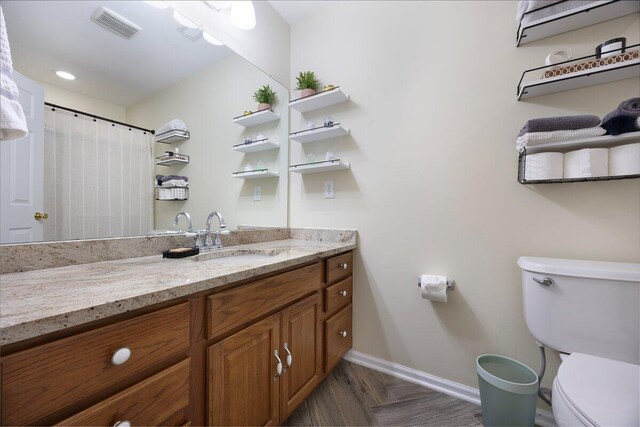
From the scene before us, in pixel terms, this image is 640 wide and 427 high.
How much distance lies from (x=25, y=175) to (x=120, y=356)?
762mm

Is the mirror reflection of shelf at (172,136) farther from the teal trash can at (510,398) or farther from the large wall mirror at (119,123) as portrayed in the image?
the teal trash can at (510,398)

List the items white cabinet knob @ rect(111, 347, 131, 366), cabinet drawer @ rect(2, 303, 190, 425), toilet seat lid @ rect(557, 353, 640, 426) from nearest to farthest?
cabinet drawer @ rect(2, 303, 190, 425) → white cabinet knob @ rect(111, 347, 131, 366) → toilet seat lid @ rect(557, 353, 640, 426)

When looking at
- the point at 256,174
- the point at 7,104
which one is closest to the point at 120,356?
the point at 7,104

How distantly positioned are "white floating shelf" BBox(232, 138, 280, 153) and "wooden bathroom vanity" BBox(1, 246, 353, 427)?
95 centimetres

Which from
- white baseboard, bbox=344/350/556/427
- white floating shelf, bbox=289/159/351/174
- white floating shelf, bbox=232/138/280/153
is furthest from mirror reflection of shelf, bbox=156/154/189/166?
white baseboard, bbox=344/350/556/427

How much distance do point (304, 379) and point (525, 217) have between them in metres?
1.36

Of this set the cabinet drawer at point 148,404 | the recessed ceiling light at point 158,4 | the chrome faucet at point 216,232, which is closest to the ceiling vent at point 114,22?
the recessed ceiling light at point 158,4

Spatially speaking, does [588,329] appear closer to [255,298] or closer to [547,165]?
[547,165]

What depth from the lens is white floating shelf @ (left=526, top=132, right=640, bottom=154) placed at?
0.99 meters

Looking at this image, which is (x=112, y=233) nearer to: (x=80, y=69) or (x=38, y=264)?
(x=38, y=264)

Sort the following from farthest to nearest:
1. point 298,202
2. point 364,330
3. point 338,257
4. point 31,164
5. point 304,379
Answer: point 298,202, point 364,330, point 338,257, point 304,379, point 31,164

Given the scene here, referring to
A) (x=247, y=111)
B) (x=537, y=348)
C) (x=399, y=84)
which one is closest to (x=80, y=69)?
(x=247, y=111)

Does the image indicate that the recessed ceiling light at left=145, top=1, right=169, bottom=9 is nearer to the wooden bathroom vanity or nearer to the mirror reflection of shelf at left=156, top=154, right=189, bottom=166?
the mirror reflection of shelf at left=156, top=154, right=189, bottom=166

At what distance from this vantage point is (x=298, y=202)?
6.48 ft
